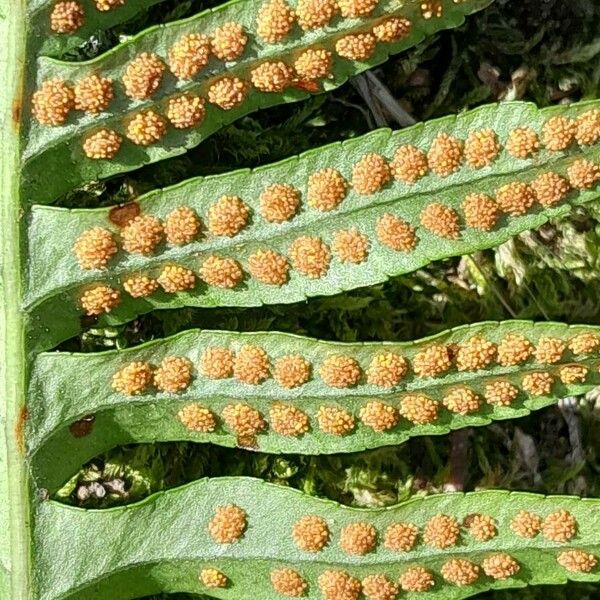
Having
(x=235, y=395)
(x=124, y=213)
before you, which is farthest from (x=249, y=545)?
(x=124, y=213)

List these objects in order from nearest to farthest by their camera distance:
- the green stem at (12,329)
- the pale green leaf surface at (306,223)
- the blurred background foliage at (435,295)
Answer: the green stem at (12,329) → the pale green leaf surface at (306,223) → the blurred background foliage at (435,295)

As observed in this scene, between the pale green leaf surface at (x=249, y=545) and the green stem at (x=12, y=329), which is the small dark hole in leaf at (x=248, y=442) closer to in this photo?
the pale green leaf surface at (x=249, y=545)

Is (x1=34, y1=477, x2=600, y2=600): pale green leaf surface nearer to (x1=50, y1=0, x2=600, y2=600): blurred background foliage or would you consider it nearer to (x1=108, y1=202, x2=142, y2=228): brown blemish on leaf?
(x1=50, y1=0, x2=600, y2=600): blurred background foliage

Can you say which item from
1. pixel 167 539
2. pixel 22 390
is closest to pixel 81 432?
pixel 22 390

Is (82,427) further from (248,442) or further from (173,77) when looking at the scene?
(173,77)

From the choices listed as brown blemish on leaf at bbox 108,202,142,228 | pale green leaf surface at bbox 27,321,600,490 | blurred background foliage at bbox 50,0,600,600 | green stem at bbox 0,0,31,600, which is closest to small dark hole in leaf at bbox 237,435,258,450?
pale green leaf surface at bbox 27,321,600,490

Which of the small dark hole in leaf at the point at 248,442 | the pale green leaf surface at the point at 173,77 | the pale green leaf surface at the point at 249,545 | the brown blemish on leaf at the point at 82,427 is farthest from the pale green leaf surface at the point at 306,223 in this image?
the pale green leaf surface at the point at 249,545
